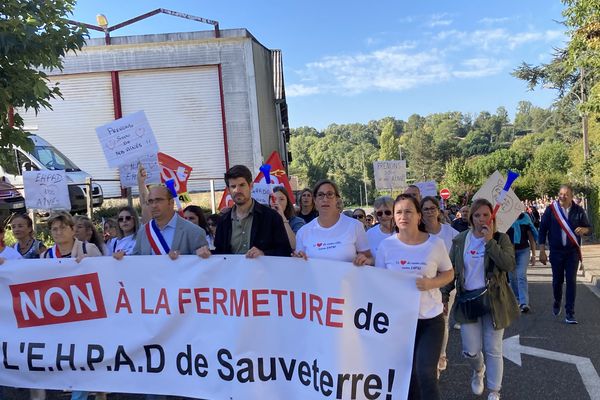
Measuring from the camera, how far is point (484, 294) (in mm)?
4348

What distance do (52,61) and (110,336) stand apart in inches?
120

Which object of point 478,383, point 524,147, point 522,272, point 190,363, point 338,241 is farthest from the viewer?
point 524,147

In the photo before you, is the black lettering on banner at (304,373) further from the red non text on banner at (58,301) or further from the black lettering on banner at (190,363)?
the red non text on banner at (58,301)

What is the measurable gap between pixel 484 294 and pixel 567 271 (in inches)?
145

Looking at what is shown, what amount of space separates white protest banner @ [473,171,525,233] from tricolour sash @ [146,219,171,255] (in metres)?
2.82

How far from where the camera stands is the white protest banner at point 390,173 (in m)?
14.9

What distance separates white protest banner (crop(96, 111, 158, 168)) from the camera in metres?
6.17

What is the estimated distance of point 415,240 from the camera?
3736 mm

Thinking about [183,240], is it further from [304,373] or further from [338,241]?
[304,373]

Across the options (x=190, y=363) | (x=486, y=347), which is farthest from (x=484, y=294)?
(x=190, y=363)

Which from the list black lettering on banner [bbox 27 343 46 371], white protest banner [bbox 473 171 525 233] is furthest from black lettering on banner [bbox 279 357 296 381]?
white protest banner [bbox 473 171 525 233]

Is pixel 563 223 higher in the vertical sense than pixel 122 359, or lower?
higher

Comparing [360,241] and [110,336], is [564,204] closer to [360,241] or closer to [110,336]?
[360,241]

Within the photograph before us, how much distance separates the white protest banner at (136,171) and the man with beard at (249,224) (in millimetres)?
2642
